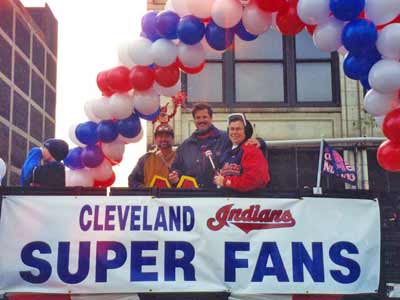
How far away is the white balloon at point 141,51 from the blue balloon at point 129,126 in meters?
0.81

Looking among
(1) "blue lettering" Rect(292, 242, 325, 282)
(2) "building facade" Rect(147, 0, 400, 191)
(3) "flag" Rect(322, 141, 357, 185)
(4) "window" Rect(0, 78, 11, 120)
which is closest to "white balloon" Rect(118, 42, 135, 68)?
(1) "blue lettering" Rect(292, 242, 325, 282)

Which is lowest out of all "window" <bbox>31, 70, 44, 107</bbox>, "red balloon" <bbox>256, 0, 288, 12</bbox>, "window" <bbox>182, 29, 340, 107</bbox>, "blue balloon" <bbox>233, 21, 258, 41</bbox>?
"blue balloon" <bbox>233, 21, 258, 41</bbox>

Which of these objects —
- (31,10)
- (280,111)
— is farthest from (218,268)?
→ (31,10)

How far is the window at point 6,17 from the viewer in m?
63.3

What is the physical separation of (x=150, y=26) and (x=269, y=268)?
129 inches

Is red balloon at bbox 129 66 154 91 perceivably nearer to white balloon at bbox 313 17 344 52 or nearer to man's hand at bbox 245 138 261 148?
man's hand at bbox 245 138 261 148

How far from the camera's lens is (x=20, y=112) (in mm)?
65812

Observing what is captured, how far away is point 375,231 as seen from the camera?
5.15 meters

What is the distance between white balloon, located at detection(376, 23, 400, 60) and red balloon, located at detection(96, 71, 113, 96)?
3.14m

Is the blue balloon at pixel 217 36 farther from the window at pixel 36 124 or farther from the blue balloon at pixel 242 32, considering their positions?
the window at pixel 36 124

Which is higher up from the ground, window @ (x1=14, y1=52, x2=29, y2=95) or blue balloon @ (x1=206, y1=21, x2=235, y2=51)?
window @ (x1=14, y1=52, x2=29, y2=95)

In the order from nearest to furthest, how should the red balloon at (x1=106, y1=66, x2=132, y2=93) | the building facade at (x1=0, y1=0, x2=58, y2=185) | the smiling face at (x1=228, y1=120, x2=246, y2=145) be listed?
the smiling face at (x1=228, y1=120, x2=246, y2=145)
the red balloon at (x1=106, y1=66, x2=132, y2=93)
the building facade at (x1=0, y1=0, x2=58, y2=185)

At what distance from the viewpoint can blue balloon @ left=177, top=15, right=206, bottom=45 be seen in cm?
664

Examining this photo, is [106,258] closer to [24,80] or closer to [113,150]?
[113,150]
